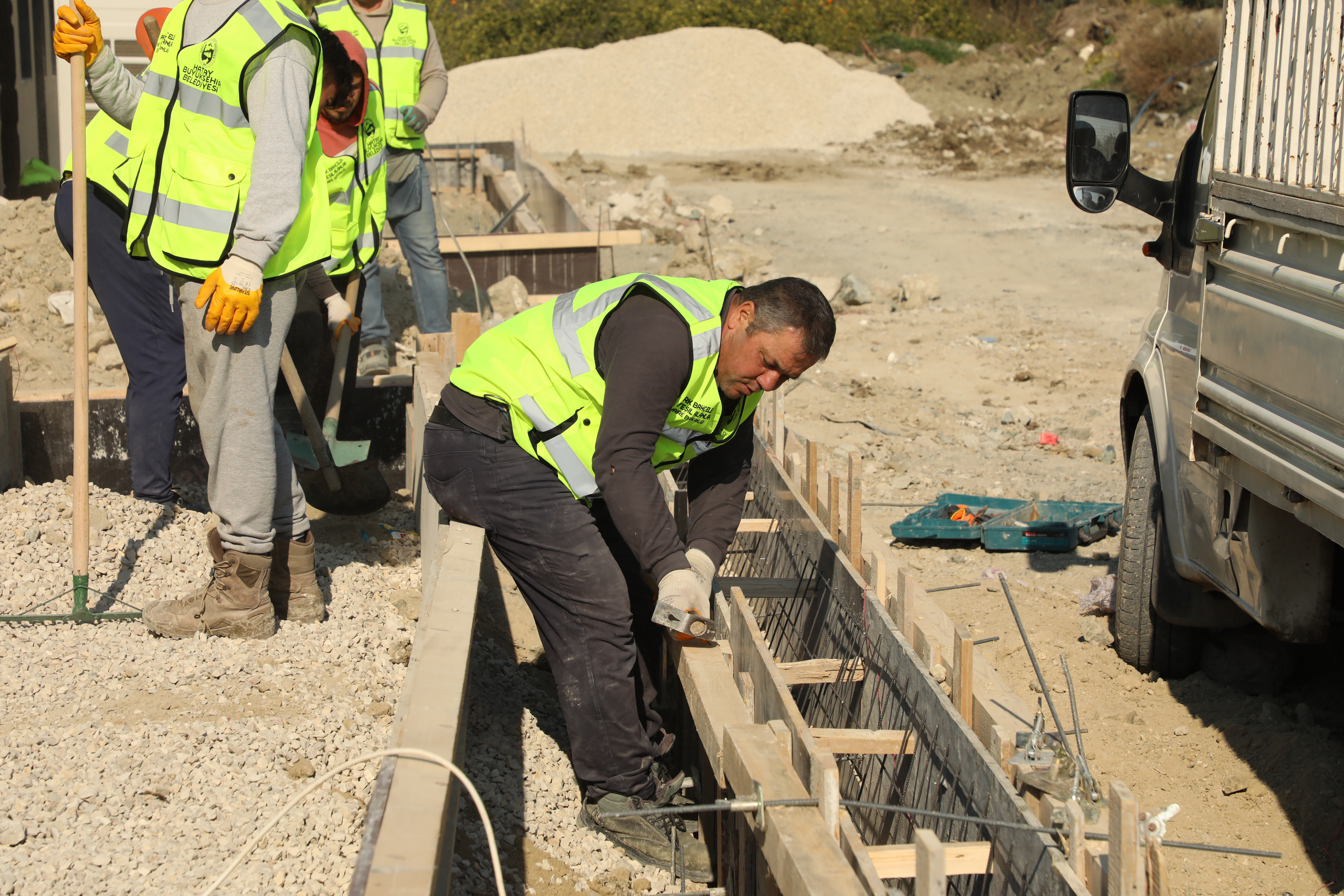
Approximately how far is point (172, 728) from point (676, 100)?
22.3 m

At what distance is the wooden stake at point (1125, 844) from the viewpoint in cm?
196

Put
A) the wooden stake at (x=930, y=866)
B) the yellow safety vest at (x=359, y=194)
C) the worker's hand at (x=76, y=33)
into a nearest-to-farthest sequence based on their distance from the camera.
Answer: the wooden stake at (x=930, y=866) < the worker's hand at (x=76, y=33) < the yellow safety vest at (x=359, y=194)

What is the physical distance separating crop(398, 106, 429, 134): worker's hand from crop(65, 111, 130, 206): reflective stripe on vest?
95.7 inches

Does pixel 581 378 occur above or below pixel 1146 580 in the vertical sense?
above

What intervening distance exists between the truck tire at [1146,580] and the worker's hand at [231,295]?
299 centimetres

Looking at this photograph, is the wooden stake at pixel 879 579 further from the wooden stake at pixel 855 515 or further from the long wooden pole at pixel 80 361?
the long wooden pole at pixel 80 361

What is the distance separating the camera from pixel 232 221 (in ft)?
11.8

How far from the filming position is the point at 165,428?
185 inches

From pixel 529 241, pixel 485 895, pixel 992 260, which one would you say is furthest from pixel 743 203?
pixel 485 895

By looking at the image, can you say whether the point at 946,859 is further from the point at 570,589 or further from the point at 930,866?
the point at 570,589

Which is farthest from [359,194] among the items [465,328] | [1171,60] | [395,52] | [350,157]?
[1171,60]

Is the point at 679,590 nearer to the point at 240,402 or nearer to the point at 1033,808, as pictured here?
the point at 1033,808

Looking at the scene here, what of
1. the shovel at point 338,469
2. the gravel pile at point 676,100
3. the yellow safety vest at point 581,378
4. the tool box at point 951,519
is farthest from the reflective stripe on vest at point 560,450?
the gravel pile at point 676,100

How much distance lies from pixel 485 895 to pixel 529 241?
235 inches
